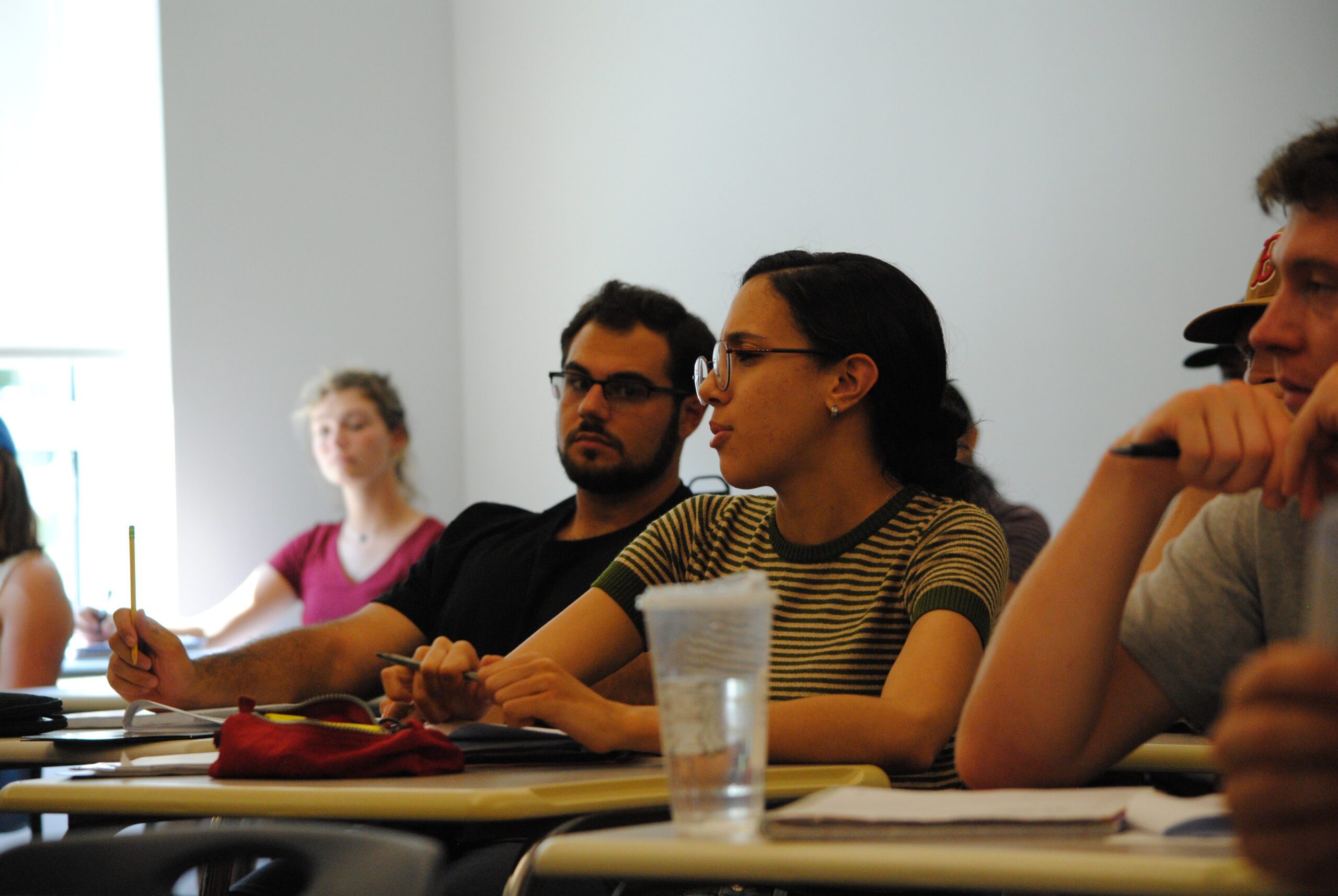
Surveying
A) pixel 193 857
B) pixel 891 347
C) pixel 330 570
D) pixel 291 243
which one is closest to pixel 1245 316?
pixel 891 347

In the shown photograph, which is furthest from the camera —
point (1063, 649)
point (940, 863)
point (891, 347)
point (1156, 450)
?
point (891, 347)

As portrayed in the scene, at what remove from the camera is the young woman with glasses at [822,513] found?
59.0 inches

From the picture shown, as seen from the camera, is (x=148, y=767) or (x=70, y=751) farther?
(x=70, y=751)

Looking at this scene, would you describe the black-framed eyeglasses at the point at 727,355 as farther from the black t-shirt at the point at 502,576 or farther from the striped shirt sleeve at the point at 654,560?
the black t-shirt at the point at 502,576

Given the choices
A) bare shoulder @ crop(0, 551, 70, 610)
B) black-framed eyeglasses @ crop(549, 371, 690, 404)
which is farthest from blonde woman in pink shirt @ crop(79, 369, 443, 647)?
black-framed eyeglasses @ crop(549, 371, 690, 404)

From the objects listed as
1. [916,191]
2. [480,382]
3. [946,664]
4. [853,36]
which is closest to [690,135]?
[853,36]

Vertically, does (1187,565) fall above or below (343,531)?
above

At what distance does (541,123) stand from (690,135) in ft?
2.52

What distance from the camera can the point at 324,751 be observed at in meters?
1.21

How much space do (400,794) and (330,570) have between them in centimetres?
319

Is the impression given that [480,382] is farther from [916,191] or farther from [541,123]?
[916,191]

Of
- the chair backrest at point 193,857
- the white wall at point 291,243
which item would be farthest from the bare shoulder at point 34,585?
the chair backrest at point 193,857

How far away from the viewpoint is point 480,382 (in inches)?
190

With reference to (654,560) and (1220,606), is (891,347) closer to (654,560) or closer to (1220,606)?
(654,560)
